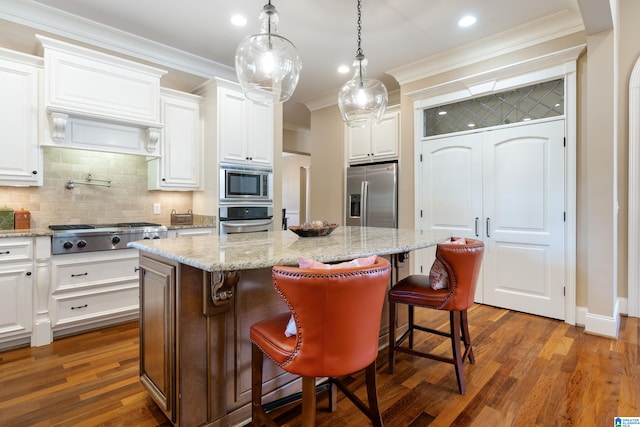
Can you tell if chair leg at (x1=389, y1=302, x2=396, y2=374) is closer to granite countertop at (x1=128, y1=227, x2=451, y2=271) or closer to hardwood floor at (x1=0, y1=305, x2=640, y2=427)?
hardwood floor at (x1=0, y1=305, x2=640, y2=427)

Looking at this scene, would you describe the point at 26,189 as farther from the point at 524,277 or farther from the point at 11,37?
the point at 524,277

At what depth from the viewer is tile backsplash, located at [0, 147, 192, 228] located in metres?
3.03

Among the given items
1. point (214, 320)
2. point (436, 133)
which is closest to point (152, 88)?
point (214, 320)

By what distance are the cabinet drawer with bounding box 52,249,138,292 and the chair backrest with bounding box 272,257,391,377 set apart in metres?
2.45

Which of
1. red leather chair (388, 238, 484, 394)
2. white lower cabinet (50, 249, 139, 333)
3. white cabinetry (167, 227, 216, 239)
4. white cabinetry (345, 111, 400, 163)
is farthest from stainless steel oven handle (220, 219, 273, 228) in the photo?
red leather chair (388, 238, 484, 394)

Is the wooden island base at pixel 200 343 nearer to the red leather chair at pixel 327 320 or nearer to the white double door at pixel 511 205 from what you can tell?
the red leather chair at pixel 327 320

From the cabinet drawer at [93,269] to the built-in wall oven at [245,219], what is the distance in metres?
0.97

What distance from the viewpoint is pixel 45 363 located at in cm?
228

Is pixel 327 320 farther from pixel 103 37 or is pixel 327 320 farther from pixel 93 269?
pixel 103 37

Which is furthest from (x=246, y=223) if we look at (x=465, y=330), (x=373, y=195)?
(x=465, y=330)

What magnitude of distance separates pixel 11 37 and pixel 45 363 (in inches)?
110

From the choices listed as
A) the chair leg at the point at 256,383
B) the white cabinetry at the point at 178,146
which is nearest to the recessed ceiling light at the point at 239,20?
the white cabinetry at the point at 178,146

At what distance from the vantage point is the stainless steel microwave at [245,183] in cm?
369

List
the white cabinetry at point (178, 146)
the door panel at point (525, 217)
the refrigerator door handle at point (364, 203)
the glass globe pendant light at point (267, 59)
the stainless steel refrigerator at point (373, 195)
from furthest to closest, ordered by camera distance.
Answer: the refrigerator door handle at point (364, 203) < the stainless steel refrigerator at point (373, 195) < the white cabinetry at point (178, 146) < the door panel at point (525, 217) < the glass globe pendant light at point (267, 59)
